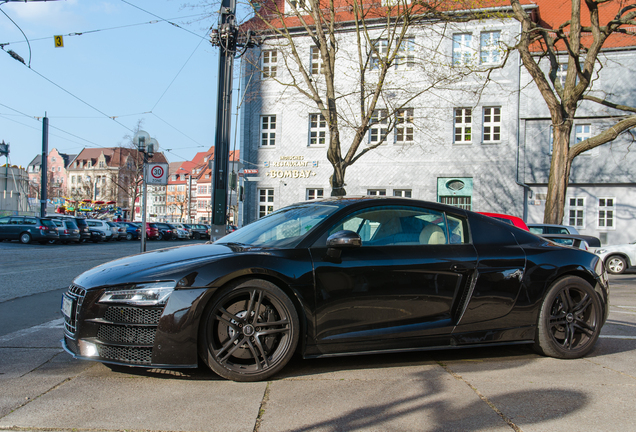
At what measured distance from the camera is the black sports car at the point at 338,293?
A: 11.4 ft

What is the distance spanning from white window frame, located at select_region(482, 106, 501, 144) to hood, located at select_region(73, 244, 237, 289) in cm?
2594

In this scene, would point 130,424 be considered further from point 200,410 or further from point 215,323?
point 215,323

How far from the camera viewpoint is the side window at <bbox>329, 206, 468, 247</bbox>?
13.5 feet

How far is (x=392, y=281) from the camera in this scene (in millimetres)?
3934

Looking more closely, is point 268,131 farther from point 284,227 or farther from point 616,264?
point 284,227

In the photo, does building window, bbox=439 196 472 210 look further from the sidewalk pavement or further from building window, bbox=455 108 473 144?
the sidewalk pavement

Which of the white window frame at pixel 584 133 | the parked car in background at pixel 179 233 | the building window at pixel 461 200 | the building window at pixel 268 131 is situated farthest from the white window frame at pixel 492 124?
the parked car in background at pixel 179 233

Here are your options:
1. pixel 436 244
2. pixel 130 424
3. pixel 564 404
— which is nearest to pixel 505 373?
pixel 564 404

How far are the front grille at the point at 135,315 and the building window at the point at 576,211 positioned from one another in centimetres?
2751

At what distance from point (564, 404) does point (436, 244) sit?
146cm

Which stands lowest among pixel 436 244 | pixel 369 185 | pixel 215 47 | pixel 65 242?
pixel 65 242

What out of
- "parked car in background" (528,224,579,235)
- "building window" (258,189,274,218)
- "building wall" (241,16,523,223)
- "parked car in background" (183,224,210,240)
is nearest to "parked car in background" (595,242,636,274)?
"parked car in background" (528,224,579,235)

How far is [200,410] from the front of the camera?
3.02 metres

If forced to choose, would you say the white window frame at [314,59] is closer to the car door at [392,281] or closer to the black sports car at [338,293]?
the black sports car at [338,293]
